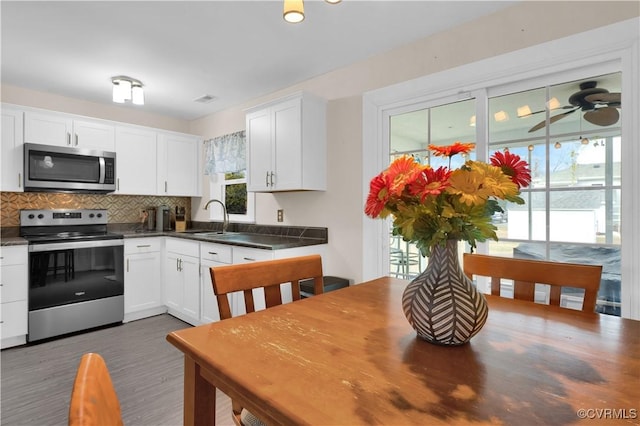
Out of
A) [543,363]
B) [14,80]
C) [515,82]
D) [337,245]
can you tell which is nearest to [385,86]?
[515,82]

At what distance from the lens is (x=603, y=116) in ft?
6.12

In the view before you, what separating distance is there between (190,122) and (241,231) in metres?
1.93

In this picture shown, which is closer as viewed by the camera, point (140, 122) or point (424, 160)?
point (424, 160)

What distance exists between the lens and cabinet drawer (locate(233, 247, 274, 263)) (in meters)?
2.63

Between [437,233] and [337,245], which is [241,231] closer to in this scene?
[337,245]

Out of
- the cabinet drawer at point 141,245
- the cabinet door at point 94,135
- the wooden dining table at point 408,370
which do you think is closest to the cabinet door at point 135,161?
the cabinet door at point 94,135

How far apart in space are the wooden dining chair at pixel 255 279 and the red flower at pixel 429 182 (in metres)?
0.71

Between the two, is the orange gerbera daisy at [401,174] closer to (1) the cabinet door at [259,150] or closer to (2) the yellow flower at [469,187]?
(2) the yellow flower at [469,187]

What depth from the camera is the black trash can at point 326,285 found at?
103 inches

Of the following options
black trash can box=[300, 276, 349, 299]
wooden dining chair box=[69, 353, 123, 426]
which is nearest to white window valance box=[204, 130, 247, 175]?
black trash can box=[300, 276, 349, 299]

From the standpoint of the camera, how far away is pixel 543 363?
75 cm

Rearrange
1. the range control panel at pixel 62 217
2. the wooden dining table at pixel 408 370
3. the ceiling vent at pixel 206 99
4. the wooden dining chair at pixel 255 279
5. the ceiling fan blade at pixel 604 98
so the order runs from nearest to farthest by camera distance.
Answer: the wooden dining table at pixel 408 370 → the wooden dining chair at pixel 255 279 → the ceiling fan blade at pixel 604 98 → the range control panel at pixel 62 217 → the ceiling vent at pixel 206 99

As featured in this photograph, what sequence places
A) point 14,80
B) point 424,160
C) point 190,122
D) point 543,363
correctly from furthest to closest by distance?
point 190,122 → point 14,80 → point 424,160 → point 543,363

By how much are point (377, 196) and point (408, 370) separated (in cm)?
41
